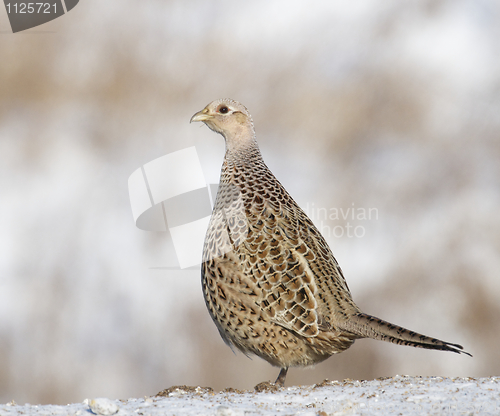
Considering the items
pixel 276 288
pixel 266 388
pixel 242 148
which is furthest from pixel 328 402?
pixel 242 148

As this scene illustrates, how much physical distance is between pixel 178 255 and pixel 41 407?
3787 mm

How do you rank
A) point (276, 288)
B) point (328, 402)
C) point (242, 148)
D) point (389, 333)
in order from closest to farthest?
point (328, 402), point (389, 333), point (276, 288), point (242, 148)

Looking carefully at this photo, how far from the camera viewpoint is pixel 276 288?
12.3 ft

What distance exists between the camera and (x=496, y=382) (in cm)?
312

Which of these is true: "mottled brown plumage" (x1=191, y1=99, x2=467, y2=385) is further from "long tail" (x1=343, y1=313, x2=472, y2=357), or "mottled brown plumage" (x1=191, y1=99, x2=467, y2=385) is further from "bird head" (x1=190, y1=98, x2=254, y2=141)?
"bird head" (x1=190, y1=98, x2=254, y2=141)

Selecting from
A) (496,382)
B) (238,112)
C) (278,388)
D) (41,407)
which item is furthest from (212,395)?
(238,112)

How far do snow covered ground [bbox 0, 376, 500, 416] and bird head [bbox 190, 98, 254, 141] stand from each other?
2333 mm

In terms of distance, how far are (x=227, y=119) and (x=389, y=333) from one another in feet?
7.81

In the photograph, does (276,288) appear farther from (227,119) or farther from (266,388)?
(227,119)

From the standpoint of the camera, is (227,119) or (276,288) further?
(227,119)

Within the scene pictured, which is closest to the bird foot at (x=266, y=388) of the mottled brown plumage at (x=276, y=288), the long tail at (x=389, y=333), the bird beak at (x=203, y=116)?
the mottled brown plumage at (x=276, y=288)

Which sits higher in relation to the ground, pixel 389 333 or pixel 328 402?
pixel 389 333

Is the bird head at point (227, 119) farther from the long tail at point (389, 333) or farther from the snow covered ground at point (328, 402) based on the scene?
the snow covered ground at point (328, 402)

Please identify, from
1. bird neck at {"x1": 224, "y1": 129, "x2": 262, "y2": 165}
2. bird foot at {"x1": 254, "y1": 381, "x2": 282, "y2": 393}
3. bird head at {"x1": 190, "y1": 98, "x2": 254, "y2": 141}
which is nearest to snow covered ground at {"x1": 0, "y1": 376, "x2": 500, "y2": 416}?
bird foot at {"x1": 254, "y1": 381, "x2": 282, "y2": 393}
